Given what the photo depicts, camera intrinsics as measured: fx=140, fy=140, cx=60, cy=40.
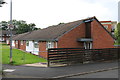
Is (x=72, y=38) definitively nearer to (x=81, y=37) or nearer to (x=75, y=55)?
(x=81, y=37)

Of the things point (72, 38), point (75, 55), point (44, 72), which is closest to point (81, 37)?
point (72, 38)

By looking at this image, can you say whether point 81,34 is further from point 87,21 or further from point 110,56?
point 110,56

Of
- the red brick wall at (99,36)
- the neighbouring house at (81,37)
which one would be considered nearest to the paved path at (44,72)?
the neighbouring house at (81,37)

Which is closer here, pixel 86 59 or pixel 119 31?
pixel 86 59

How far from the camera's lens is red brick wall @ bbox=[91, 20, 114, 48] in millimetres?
16969

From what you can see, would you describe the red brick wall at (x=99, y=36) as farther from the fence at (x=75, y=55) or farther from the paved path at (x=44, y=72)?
the paved path at (x=44, y=72)

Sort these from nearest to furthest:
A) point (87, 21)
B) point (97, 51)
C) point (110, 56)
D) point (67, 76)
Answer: point (67, 76), point (97, 51), point (110, 56), point (87, 21)

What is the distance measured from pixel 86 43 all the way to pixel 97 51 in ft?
13.4

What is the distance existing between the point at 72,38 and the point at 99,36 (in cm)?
373

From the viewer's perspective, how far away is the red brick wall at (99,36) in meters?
17.0

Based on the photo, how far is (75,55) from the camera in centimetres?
1180

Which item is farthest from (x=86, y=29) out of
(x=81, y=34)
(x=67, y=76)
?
(x=67, y=76)

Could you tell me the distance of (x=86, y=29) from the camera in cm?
1730

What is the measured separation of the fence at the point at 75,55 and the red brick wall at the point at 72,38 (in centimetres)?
337
